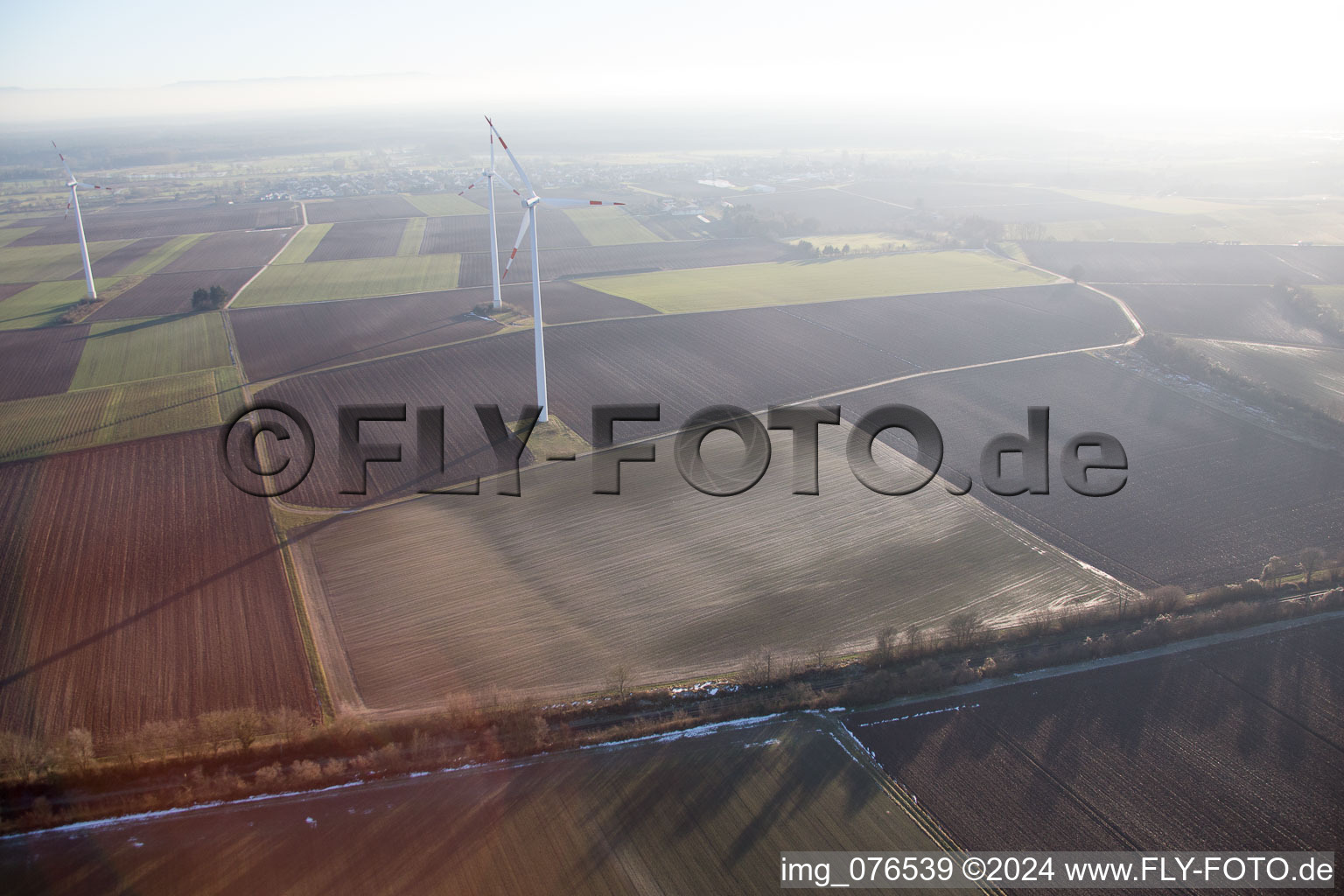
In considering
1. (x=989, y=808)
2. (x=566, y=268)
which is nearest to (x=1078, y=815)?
(x=989, y=808)

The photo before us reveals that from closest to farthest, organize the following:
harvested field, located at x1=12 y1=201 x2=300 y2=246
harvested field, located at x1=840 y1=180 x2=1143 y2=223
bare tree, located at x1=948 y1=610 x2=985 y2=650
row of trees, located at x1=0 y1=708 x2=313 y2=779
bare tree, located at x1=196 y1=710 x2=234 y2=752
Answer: row of trees, located at x1=0 y1=708 x2=313 y2=779
bare tree, located at x1=196 y1=710 x2=234 y2=752
bare tree, located at x1=948 y1=610 x2=985 y2=650
harvested field, located at x1=12 y1=201 x2=300 y2=246
harvested field, located at x1=840 y1=180 x2=1143 y2=223

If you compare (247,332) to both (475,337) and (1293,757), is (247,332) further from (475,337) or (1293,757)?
(1293,757)

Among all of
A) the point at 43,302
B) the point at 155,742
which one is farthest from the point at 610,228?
the point at 155,742

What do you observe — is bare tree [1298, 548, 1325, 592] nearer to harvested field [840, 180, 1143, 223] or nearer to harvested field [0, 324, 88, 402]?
harvested field [0, 324, 88, 402]

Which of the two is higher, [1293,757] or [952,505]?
[952,505]

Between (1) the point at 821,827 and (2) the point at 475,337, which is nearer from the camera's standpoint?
(1) the point at 821,827

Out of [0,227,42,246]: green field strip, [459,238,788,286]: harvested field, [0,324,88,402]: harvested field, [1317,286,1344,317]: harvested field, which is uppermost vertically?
[0,227,42,246]: green field strip

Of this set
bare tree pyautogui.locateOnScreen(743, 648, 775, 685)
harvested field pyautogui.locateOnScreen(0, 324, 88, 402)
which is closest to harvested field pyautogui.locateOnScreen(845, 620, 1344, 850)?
bare tree pyautogui.locateOnScreen(743, 648, 775, 685)
